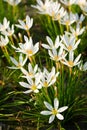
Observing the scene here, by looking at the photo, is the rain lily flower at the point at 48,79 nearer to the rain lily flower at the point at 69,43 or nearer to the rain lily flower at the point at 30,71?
the rain lily flower at the point at 30,71

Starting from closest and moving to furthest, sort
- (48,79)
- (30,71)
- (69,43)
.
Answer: (48,79), (30,71), (69,43)

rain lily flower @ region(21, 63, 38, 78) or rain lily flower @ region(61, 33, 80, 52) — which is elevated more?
rain lily flower @ region(61, 33, 80, 52)

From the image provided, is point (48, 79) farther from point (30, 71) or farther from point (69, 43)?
point (69, 43)

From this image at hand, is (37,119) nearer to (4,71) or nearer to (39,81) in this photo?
(39,81)

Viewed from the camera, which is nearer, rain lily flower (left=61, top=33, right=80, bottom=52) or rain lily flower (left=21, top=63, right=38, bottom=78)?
rain lily flower (left=21, top=63, right=38, bottom=78)

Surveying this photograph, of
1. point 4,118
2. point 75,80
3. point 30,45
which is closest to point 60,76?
point 75,80

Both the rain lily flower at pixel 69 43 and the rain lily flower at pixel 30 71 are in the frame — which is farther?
the rain lily flower at pixel 69 43

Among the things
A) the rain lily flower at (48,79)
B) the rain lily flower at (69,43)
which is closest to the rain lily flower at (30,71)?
the rain lily flower at (48,79)

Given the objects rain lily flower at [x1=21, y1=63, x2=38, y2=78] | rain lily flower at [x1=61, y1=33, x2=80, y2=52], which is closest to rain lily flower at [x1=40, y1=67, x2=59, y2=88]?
rain lily flower at [x1=21, y1=63, x2=38, y2=78]

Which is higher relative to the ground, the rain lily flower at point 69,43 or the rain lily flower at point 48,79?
the rain lily flower at point 69,43

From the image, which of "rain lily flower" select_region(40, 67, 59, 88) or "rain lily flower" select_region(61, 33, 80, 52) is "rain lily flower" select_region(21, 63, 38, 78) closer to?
"rain lily flower" select_region(40, 67, 59, 88)

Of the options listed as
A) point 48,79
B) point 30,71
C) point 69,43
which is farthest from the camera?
point 69,43

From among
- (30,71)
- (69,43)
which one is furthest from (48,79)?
(69,43)
